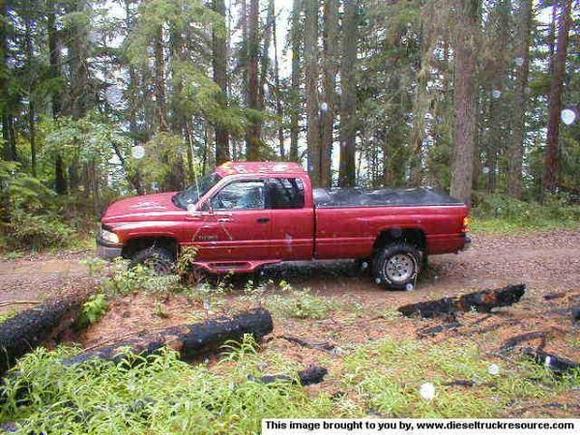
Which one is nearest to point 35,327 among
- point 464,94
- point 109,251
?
point 109,251

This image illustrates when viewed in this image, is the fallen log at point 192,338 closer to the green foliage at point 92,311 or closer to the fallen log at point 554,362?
the green foliage at point 92,311

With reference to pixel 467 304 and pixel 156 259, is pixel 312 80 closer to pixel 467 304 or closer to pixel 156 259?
pixel 156 259

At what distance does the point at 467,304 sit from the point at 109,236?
5391mm

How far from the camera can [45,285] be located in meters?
8.84

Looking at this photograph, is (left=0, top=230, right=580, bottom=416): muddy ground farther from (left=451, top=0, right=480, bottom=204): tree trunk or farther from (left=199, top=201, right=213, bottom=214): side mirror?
(left=451, top=0, right=480, bottom=204): tree trunk

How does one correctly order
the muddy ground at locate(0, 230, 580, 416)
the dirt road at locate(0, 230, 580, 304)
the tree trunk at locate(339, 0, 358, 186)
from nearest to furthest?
the muddy ground at locate(0, 230, 580, 416), the dirt road at locate(0, 230, 580, 304), the tree trunk at locate(339, 0, 358, 186)

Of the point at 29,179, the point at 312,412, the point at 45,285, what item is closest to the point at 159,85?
the point at 29,179

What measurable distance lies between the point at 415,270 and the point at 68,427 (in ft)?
20.6

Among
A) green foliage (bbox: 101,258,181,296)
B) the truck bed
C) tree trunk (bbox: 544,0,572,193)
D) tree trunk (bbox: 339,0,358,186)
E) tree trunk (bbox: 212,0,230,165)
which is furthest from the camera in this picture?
tree trunk (bbox: 339,0,358,186)

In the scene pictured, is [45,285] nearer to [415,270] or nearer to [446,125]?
[415,270]

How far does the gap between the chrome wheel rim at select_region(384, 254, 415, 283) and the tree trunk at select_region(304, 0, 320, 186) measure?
917 centimetres

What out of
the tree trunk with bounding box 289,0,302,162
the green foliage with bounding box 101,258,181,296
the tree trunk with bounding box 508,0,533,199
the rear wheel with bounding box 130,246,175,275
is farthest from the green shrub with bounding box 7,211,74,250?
the tree trunk with bounding box 508,0,533,199

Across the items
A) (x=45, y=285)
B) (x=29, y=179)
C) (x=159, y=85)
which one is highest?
(x=159, y=85)

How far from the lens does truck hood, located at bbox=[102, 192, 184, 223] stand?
26.0 feet
